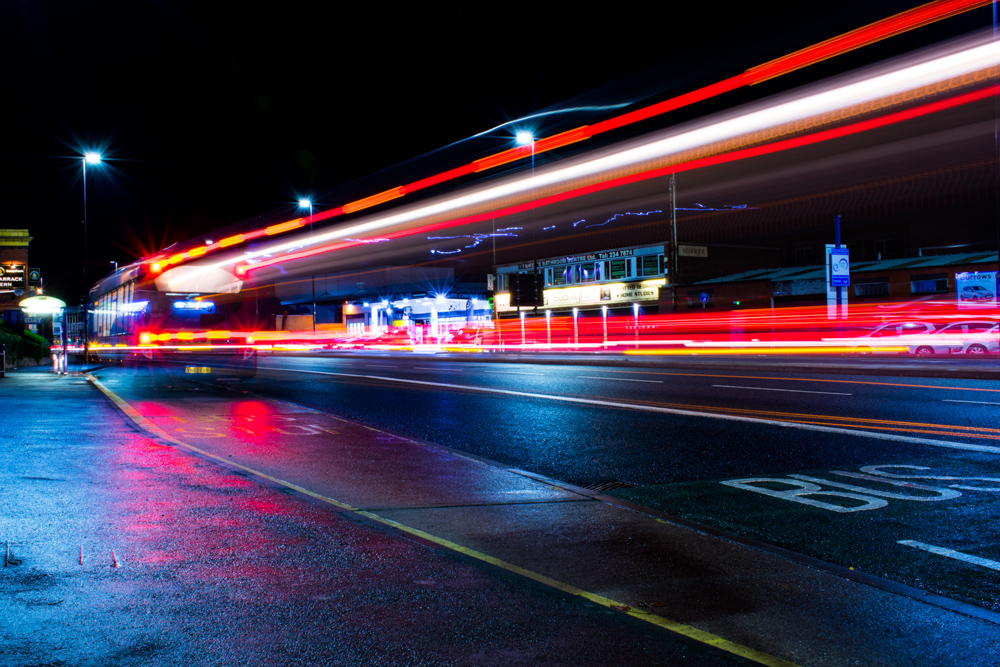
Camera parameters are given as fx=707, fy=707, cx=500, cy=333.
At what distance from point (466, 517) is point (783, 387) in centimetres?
1147

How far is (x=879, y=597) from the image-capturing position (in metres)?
3.76

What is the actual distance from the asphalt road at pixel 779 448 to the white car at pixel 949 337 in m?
11.0

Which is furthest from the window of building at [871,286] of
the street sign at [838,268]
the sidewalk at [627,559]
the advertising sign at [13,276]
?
the advertising sign at [13,276]

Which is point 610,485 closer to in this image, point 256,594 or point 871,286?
point 256,594

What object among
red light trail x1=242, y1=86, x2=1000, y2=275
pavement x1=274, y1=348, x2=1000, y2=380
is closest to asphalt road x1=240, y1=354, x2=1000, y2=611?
pavement x1=274, y1=348, x2=1000, y2=380

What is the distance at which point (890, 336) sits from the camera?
27.6 metres

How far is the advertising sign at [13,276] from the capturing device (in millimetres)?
33062

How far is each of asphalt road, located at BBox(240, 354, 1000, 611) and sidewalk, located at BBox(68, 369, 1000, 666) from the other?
543mm

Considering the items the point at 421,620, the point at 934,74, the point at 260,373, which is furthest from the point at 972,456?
the point at 260,373

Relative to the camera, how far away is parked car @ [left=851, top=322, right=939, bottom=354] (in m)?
27.1

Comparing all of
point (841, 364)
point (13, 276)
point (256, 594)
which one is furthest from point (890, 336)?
point (13, 276)

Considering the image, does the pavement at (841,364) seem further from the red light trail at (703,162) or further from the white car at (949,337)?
the red light trail at (703,162)

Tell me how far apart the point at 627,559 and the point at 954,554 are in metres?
2.17

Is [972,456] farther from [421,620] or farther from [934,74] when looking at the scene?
Result: [934,74]
